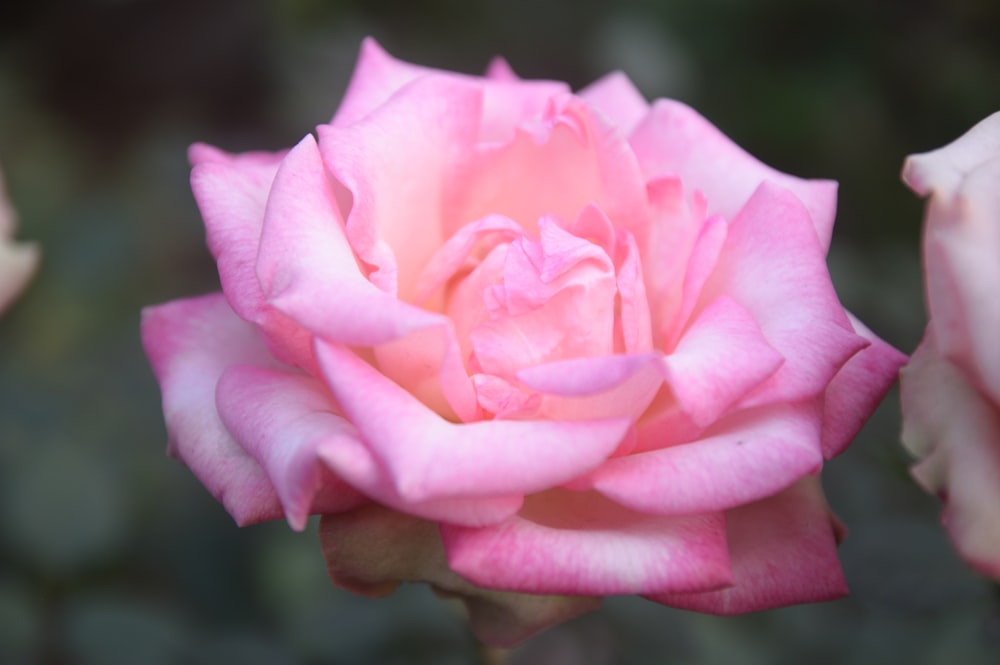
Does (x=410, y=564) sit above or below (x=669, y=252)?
below

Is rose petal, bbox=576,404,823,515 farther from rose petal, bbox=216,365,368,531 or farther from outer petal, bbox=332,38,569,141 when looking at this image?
outer petal, bbox=332,38,569,141

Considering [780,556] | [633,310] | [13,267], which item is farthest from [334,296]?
[13,267]

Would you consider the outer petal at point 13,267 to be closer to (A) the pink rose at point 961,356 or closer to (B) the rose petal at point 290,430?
(B) the rose petal at point 290,430

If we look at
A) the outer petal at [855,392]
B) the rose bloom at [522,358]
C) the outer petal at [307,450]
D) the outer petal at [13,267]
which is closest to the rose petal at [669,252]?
the rose bloom at [522,358]

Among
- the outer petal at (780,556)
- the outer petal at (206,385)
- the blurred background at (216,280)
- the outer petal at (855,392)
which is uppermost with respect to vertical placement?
the outer petal at (855,392)

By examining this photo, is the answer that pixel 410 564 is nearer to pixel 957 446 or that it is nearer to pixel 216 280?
pixel 957 446

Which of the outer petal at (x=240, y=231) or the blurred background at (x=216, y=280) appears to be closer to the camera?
the outer petal at (x=240, y=231)
